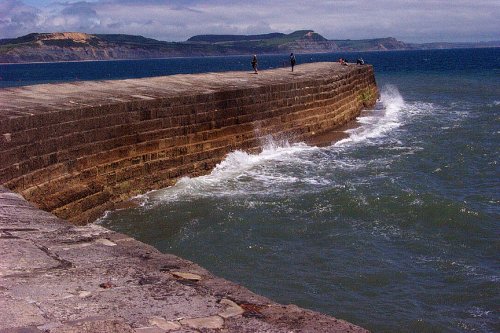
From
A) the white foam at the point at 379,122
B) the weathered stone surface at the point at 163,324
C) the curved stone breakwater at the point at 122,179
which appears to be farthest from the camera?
the white foam at the point at 379,122

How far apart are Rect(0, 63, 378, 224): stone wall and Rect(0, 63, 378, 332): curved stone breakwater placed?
0.08 ft

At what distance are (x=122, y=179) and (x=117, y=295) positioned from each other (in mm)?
7665

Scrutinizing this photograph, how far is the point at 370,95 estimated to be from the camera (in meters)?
31.9

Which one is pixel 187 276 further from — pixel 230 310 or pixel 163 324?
pixel 163 324

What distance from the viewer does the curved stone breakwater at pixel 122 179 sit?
4.03 metres

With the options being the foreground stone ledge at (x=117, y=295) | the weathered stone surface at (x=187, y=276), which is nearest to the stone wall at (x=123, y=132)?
the foreground stone ledge at (x=117, y=295)

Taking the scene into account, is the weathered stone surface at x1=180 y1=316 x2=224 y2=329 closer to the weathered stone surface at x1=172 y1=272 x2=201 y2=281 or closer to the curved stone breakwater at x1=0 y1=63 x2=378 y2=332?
the curved stone breakwater at x1=0 y1=63 x2=378 y2=332

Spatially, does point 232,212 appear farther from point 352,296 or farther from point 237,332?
point 237,332

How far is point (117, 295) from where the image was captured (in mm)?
4289

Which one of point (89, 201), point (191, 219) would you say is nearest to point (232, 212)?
point (191, 219)

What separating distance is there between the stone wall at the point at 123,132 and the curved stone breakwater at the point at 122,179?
0.02m

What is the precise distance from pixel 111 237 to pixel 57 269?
107 cm

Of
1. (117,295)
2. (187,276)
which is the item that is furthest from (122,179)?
(117,295)

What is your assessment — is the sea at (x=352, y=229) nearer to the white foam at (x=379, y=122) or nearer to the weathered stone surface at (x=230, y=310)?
the white foam at (x=379, y=122)
